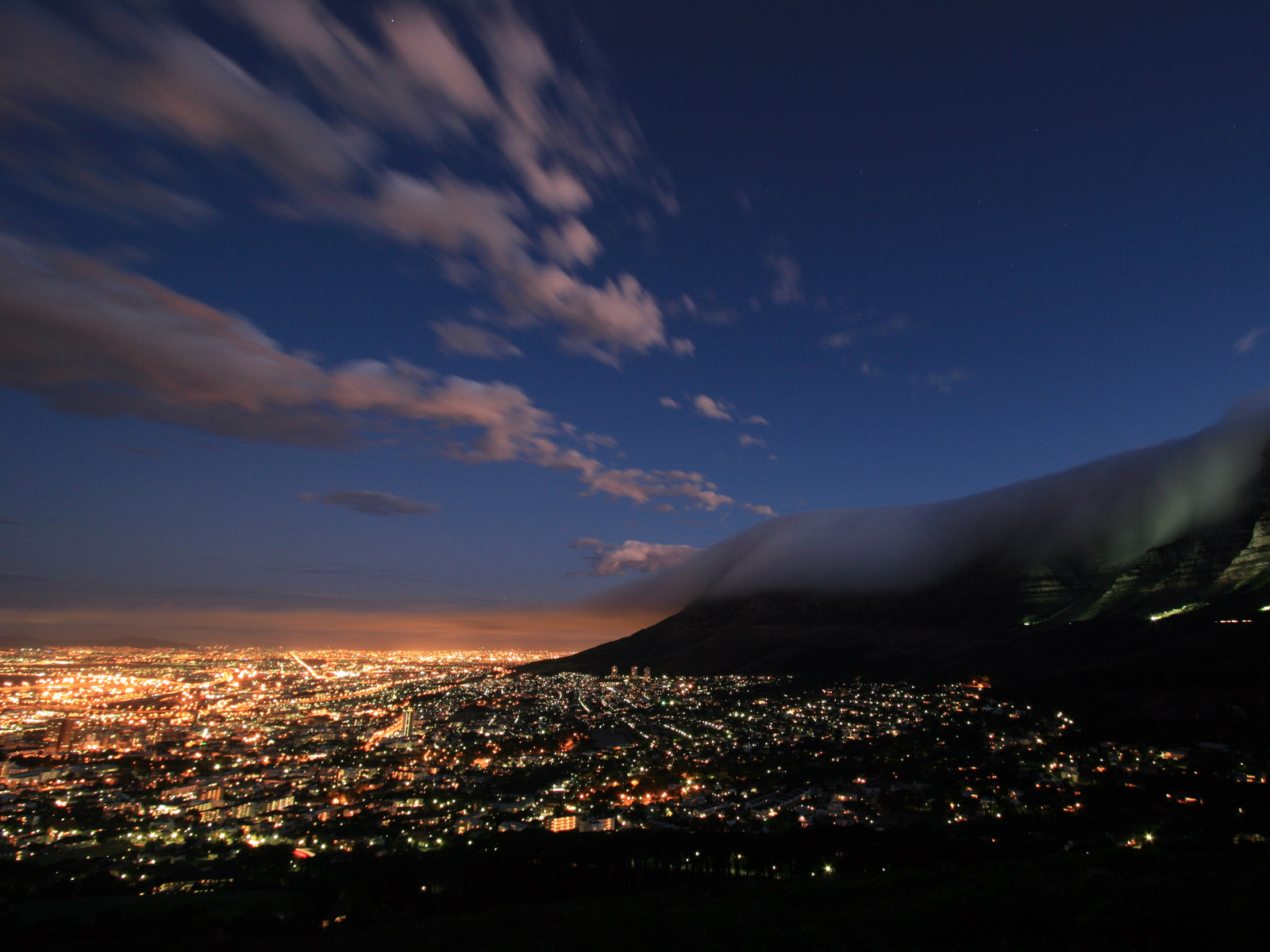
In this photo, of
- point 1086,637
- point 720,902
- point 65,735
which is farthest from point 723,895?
point 1086,637

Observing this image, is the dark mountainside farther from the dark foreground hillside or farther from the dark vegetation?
the dark foreground hillside

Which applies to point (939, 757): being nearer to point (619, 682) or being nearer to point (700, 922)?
point (700, 922)

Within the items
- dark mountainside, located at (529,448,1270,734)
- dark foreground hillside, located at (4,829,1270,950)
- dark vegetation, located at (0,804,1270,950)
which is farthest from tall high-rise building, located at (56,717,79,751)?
dark mountainside, located at (529,448,1270,734)

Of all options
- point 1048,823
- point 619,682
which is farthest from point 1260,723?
point 619,682

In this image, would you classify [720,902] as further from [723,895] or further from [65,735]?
[65,735]

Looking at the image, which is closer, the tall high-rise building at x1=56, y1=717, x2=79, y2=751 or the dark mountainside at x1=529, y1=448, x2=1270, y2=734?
the dark mountainside at x1=529, y1=448, x2=1270, y2=734

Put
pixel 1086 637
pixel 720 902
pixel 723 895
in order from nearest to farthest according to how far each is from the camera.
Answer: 1. pixel 720 902
2. pixel 723 895
3. pixel 1086 637

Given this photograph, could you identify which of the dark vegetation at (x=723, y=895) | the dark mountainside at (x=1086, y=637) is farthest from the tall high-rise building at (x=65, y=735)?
the dark mountainside at (x=1086, y=637)

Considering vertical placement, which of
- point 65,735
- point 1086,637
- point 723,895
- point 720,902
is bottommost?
point 723,895
